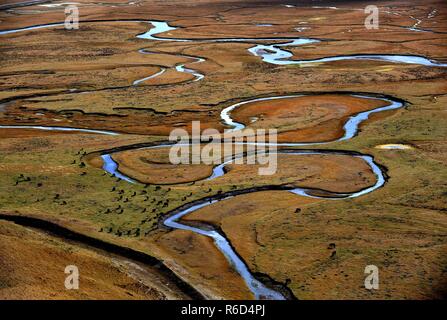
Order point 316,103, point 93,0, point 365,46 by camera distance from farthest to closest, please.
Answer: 1. point 93,0
2. point 365,46
3. point 316,103

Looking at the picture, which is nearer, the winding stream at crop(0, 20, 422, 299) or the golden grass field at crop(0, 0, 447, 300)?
the golden grass field at crop(0, 0, 447, 300)

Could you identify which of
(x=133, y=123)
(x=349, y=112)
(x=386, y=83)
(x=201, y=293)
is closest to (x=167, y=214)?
(x=201, y=293)

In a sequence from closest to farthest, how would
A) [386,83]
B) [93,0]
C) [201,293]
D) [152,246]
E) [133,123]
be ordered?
[201,293] → [152,246] → [133,123] → [386,83] → [93,0]

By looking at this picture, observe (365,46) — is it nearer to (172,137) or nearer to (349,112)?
(349,112)

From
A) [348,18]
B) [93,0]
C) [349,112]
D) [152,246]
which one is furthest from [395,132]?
[93,0]

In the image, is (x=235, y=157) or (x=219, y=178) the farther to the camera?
(x=235, y=157)

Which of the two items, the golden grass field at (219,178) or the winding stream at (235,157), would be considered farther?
the winding stream at (235,157)

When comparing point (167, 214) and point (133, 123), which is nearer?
point (167, 214)

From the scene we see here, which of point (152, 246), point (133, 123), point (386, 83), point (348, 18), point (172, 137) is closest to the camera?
point (152, 246)
